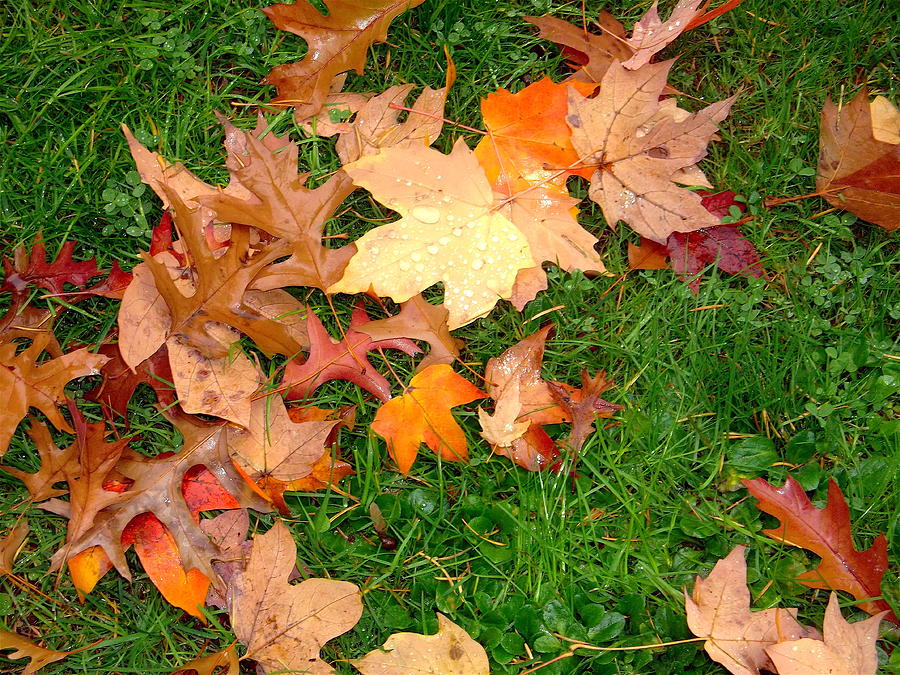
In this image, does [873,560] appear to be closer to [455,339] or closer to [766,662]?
[766,662]

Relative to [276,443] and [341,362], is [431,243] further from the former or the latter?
[276,443]

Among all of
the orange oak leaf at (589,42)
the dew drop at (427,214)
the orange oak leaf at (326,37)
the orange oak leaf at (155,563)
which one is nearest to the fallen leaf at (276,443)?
the orange oak leaf at (155,563)

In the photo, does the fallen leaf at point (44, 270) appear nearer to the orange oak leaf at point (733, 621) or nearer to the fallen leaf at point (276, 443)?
the fallen leaf at point (276, 443)

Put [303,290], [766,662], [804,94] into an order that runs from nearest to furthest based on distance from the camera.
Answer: [766,662], [303,290], [804,94]

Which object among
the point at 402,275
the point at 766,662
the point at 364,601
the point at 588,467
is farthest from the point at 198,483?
the point at 766,662

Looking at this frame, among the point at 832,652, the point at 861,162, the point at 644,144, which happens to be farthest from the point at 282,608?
the point at 861,162

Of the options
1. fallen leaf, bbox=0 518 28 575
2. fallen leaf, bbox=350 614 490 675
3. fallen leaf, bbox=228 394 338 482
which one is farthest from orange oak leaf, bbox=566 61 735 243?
fallen leaf, bbox=0 518 28 575
